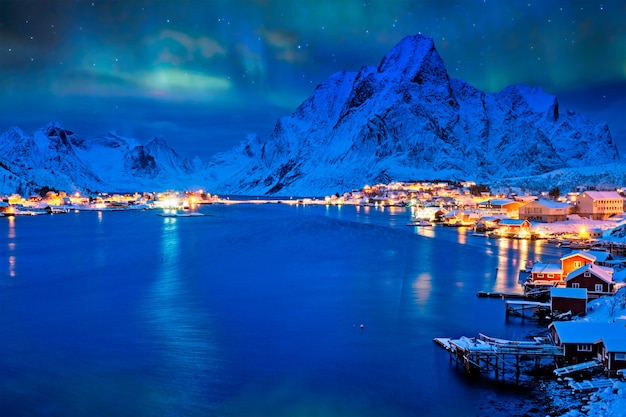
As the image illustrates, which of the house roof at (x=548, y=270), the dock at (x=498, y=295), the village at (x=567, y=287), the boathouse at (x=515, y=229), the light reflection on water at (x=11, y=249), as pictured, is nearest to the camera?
the village at (x=567, y=287)

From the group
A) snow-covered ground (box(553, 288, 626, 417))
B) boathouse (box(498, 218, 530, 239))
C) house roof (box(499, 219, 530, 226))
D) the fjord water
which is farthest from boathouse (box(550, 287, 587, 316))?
house roof (box(499, 219, 530, 226))

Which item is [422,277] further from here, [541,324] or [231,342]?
[231,342]

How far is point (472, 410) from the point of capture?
1293 cm

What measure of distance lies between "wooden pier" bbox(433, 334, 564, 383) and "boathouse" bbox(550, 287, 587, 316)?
4.06 meters

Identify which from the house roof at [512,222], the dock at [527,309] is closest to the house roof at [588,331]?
the dock at [527,309]

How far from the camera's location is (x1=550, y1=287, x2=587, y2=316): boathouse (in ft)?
63.9

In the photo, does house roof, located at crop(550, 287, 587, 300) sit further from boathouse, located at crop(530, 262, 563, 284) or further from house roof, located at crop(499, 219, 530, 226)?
house roof, located at crop(499, 219, 530, 226)

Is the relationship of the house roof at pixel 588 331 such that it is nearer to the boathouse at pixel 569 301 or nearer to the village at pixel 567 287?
the village at pixel 567 287

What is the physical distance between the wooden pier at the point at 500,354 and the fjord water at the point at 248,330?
0.49 m

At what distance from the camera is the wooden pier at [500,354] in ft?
49.4

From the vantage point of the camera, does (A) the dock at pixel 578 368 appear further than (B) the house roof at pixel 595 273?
No

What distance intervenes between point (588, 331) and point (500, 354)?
2.34 meters

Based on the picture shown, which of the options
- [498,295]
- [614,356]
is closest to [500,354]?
[614,356]

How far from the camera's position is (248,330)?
766 inches
